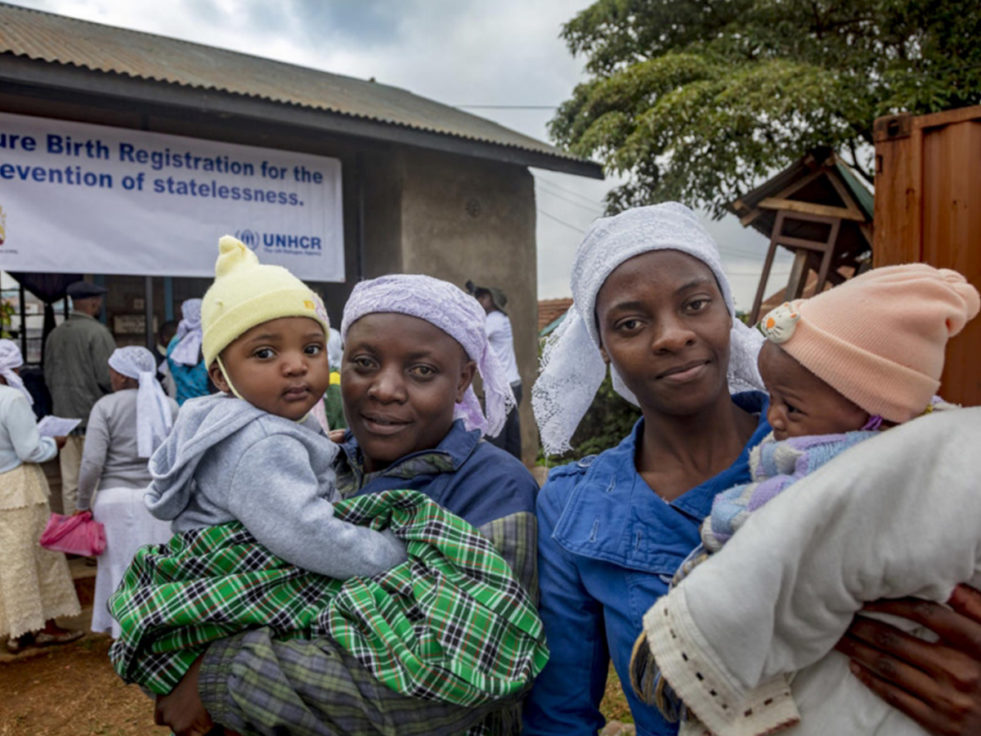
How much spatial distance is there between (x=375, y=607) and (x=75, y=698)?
13.9 feet

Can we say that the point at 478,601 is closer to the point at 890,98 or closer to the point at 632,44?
the point at 890,98

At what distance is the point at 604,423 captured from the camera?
12.2 metres

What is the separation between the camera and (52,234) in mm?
6023

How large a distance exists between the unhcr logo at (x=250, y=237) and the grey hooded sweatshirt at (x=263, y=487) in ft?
18.5

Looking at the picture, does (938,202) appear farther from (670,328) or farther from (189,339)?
(189,339)

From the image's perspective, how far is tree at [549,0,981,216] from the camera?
9.60 m

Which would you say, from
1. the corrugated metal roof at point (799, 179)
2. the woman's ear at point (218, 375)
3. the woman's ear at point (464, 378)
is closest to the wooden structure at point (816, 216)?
the corrugated metal roof at point (799, 179)

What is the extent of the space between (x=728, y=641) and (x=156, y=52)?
826 cm

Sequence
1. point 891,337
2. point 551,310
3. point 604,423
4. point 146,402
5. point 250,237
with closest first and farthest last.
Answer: point 891,337 → point 146,402 → point 250,237 → point 604,423 → point 551,310

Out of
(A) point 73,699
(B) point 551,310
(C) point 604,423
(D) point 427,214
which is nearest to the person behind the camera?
(A) point 73,699

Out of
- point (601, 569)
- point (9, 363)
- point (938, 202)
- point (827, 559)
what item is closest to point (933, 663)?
point (827, 559)

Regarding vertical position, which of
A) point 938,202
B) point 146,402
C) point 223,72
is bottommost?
point 146,402

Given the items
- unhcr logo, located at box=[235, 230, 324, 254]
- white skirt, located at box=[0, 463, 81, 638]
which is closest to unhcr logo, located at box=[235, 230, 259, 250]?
unhcr logo, located at box=[235, 230, 324, 254]

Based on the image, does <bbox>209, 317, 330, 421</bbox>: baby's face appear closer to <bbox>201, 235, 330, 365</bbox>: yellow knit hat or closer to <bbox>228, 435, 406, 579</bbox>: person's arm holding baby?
<bbox>201, 235, 330, 365</bbox>: yellow knit hat
